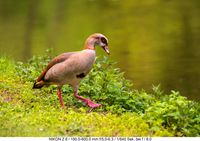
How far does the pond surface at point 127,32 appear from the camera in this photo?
15.6m

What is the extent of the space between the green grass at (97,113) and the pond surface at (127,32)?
3943 mm

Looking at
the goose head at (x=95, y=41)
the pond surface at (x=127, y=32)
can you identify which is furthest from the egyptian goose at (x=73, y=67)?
the pond surface at (x=127, y=32)

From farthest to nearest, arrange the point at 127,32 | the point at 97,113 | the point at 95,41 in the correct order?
the point at 127,32
the point at 95,41
the point at 97,113

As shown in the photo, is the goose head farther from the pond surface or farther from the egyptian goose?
the pond surface

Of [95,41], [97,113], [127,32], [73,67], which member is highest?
[127,32]

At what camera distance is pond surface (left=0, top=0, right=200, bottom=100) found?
615 inches

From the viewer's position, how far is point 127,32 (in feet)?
75.1

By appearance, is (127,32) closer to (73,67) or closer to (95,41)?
(95,41)

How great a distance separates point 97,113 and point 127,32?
48.5 ft

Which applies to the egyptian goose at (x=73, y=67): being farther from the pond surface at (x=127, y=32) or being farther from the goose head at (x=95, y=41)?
the pond surface at (x=127, y=32)

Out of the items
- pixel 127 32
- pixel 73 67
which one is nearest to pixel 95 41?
pixel 73 67

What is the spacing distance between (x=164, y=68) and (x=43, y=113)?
820 centimetres

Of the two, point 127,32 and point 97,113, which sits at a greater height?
point 127,32

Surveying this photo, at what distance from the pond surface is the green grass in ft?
12.9
